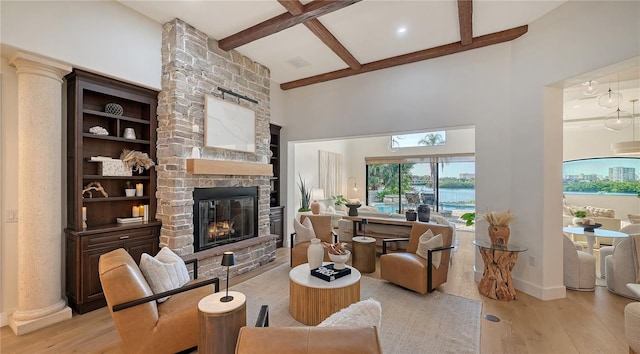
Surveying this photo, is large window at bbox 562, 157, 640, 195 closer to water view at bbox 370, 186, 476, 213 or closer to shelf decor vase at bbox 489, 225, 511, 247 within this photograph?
water view at bbox 370, 186, 476, 213

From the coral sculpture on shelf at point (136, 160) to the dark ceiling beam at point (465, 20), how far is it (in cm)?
464

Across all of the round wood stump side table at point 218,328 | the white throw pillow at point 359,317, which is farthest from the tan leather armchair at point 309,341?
the round wood stump side table at point 218,328

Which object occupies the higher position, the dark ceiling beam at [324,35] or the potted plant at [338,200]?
the dark ceiling beam at [324,35]

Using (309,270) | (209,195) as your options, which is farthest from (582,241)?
(209,195)

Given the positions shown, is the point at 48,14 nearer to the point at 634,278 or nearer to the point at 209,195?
the point at 209,195

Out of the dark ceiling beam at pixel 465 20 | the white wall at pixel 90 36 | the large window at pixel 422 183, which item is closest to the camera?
the white wall at pixel 90 36

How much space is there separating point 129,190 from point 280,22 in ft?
10.5

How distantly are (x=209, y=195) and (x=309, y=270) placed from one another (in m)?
2.11

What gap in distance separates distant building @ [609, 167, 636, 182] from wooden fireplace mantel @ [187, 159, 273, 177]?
9.91 metres

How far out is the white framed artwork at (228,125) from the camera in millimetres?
4289

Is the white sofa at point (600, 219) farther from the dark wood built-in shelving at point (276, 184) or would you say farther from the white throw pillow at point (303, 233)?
the dark wood built-in shelving at point (276, 184)

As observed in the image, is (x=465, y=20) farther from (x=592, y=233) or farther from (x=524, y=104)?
(x=592, y=233)

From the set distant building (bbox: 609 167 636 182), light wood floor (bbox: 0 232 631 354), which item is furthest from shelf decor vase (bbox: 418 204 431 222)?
distant building (bbox: 609 167 636 182)

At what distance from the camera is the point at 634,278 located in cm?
363
